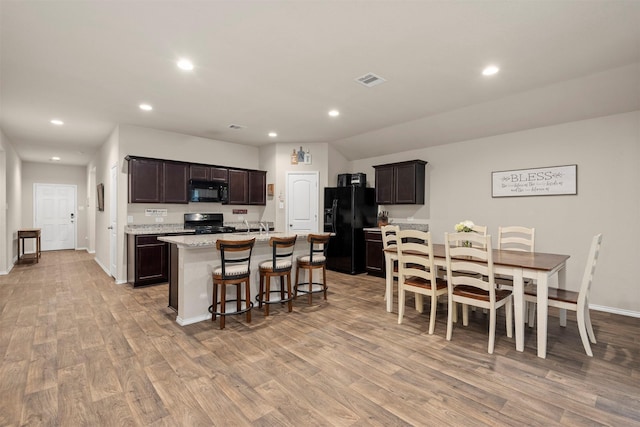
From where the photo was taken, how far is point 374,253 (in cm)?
600

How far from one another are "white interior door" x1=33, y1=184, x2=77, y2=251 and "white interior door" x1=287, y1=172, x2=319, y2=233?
298 inches

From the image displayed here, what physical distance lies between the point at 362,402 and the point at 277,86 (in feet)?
10.9

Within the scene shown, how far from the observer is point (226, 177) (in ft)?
20.4

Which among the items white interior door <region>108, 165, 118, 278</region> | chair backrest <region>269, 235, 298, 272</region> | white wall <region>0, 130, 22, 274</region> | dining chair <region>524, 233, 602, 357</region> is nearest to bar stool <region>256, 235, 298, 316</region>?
chair backrest <region>269, 235, 298, 272</region>

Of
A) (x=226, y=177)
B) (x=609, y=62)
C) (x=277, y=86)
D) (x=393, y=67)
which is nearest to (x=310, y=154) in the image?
(x=226, y=177)

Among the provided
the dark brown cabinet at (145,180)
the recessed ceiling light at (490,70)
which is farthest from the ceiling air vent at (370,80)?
the dark brown cabinet at (145,180)

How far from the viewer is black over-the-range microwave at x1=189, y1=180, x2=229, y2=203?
19.0 feet

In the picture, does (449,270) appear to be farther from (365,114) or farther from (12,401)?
(12,401)

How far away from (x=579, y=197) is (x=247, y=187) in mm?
5567

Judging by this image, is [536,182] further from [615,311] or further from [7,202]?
[7,202]

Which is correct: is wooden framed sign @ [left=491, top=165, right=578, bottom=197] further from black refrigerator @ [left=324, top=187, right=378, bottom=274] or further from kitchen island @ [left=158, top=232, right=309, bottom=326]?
kitchen island @ [left=158, top=232, right=309, bottom=326]

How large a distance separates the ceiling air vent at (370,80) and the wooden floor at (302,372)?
2.73 metres

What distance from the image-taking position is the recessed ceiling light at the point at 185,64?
305 centimetres

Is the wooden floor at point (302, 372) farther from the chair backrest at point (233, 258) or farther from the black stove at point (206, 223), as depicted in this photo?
the black stove at point (206, 223)
